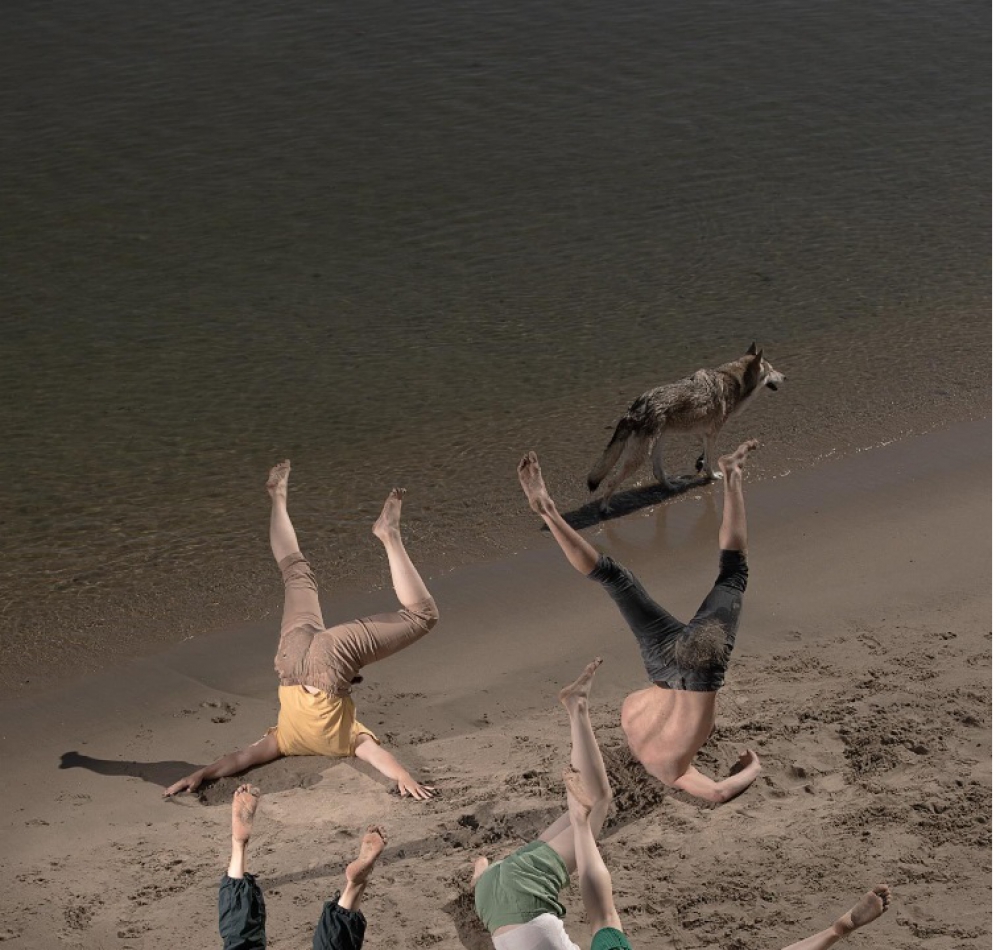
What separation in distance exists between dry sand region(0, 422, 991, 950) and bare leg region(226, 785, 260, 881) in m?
0.76

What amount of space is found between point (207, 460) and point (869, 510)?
4896 mm

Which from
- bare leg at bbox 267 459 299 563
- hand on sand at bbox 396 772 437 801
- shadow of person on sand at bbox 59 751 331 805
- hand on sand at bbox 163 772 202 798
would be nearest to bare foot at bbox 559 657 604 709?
hand on sand at bbox 396 772 437 801

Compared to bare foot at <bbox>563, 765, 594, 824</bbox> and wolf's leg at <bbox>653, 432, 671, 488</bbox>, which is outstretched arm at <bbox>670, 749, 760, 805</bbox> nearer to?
bare foot at <bbox>563, 765, 594, 824</bbox>

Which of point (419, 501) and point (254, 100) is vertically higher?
point (254, 100)

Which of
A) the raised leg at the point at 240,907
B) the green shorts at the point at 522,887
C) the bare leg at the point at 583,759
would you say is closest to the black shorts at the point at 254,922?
the raised leg at the point at 240,907

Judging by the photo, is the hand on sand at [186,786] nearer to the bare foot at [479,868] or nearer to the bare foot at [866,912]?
the bare foot at [479,868]

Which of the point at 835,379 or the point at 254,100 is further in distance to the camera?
→ the point at 254,100

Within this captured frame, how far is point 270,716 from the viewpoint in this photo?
7762mm

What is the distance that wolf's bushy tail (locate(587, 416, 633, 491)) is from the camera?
32.8 feet

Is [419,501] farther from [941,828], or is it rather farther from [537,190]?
[537,190]

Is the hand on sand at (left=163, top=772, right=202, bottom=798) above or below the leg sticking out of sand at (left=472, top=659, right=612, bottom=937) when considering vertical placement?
below

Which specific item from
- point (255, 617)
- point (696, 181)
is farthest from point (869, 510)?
point (696, 181)

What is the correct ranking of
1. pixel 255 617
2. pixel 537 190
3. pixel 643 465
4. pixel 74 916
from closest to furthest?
pixel 74 916 < pixel 255 617 < pixel 643 465 < pixel 537 190

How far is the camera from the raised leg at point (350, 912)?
16.1ft
